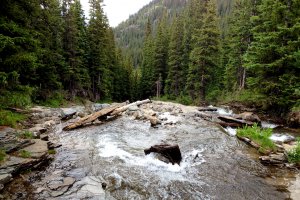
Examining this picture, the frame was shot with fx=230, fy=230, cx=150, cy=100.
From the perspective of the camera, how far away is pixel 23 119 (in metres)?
14.0

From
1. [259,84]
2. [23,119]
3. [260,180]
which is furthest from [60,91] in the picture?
[260,180]

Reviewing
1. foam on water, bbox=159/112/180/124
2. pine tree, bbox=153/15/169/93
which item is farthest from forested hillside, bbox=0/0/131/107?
foam on water, bbox=159/112/180/124

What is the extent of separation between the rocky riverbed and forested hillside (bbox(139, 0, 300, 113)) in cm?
703

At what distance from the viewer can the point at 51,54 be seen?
984 inches

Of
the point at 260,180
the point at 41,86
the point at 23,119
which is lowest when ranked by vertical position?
the point at 260,180

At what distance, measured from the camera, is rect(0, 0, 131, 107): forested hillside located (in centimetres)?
816

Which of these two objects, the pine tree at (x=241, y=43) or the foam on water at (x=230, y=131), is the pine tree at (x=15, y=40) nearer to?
the foam on water at (x=230, y=131)

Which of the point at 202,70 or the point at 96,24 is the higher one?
the point at 96,24

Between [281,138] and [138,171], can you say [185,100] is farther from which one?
[138,171]

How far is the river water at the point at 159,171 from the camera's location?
21.2 ft

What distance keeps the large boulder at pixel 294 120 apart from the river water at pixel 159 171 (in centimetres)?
626

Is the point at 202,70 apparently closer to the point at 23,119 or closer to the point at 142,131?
the point at 142,131

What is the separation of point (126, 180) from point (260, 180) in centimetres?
441

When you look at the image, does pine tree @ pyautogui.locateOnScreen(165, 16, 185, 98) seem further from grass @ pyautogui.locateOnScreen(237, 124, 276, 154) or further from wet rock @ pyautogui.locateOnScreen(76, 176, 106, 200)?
wet rock @ pyautogui.locateOnScreen(76, 176, 106, 200)
